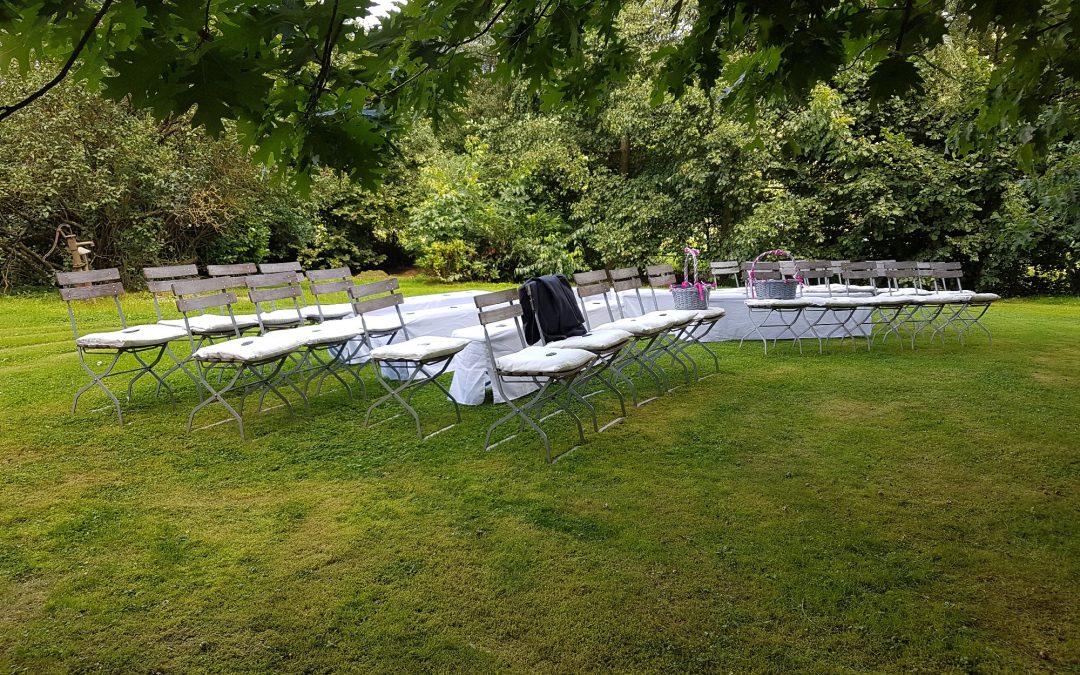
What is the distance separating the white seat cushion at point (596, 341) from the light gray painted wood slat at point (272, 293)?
87.8 inches

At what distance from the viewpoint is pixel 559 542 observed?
305 cm

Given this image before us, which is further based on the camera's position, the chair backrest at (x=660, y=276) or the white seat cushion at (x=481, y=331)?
the chair backrest at (x=660, y=276)

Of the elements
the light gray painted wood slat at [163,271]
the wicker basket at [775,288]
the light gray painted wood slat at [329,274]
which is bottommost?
the wicker basket at [775,288]

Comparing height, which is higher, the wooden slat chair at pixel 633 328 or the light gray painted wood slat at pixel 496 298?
the light gray painted wood slat at pixel 496 298

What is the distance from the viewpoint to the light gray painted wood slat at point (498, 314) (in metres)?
4.33

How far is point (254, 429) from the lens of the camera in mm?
5016

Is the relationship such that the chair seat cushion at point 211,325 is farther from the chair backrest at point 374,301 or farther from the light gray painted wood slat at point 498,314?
the light gray painted wood slat at point 498,314

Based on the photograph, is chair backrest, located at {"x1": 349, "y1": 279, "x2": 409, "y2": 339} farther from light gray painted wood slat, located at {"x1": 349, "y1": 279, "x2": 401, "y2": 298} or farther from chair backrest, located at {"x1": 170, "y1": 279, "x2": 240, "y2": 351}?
chair backrest, located at {"x1": 170, "y1": 279, "x2": 240, "y2": 351}

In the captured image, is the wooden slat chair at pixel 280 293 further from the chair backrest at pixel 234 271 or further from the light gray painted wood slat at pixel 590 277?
the light gray painted wood slat at pixel 590 277

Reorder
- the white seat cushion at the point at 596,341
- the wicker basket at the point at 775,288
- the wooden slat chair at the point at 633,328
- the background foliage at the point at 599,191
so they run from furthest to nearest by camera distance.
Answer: the background foliage at the point at 599,191 < the wicker basket at the point at 775,288 < the wooden slat chair at the point at 633,328 < the white seat cushion at the point at 596,341

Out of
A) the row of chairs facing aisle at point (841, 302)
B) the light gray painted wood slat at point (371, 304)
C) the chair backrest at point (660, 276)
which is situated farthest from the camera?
the row of chairs facing aisle at point (841, 302)

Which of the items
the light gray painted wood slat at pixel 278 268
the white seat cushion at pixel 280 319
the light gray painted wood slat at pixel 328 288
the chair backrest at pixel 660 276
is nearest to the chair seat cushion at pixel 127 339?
the white seat cushion at pixel 280 319

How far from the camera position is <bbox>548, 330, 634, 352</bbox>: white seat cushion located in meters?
4.62

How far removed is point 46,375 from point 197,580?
5.08 meters
